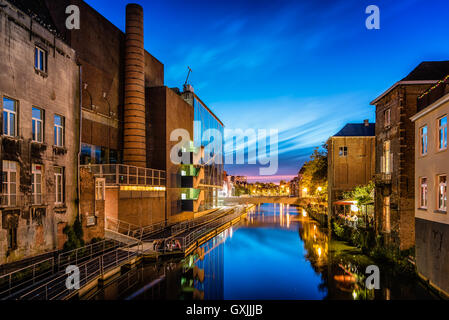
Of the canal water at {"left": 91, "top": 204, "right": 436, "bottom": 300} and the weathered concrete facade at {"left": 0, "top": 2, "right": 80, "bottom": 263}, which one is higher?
the weathered concrete facade at {"left": 0, "top": 2, "right": 80, "bottom": 263}

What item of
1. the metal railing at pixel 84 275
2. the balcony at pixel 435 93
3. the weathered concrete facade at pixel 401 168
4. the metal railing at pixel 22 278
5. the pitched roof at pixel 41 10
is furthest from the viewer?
the pitched roof at pixel 41 10

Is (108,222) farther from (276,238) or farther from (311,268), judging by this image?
(276,238)

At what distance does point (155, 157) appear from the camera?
27.2 meters

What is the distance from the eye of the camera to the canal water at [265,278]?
43.4 ft

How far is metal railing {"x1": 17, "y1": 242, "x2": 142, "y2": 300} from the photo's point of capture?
986 centimetres

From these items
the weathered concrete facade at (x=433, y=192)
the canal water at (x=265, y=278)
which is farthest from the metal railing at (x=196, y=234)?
the weathered concrete facade at (x=433, y=192)

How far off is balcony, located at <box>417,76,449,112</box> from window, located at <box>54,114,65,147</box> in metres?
17.7

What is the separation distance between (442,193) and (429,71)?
8767mm

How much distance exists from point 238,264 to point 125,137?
13558mm

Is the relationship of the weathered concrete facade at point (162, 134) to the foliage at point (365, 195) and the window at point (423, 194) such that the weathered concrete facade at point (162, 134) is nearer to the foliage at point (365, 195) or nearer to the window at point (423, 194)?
the foliage at point (365, 195)

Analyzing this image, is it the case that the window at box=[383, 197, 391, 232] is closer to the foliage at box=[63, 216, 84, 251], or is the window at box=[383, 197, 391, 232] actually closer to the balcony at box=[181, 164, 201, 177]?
the foliage at box=[63, 216, 84, 251]

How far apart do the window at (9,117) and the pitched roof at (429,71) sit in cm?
1964

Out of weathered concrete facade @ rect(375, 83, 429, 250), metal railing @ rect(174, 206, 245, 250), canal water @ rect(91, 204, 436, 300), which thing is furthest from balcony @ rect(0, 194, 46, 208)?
weathered concrete facade @ rect(375, 83, 429, 250)

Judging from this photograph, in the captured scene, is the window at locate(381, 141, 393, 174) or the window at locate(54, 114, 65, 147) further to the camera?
the window at locate(381, 141, 393, 174)
